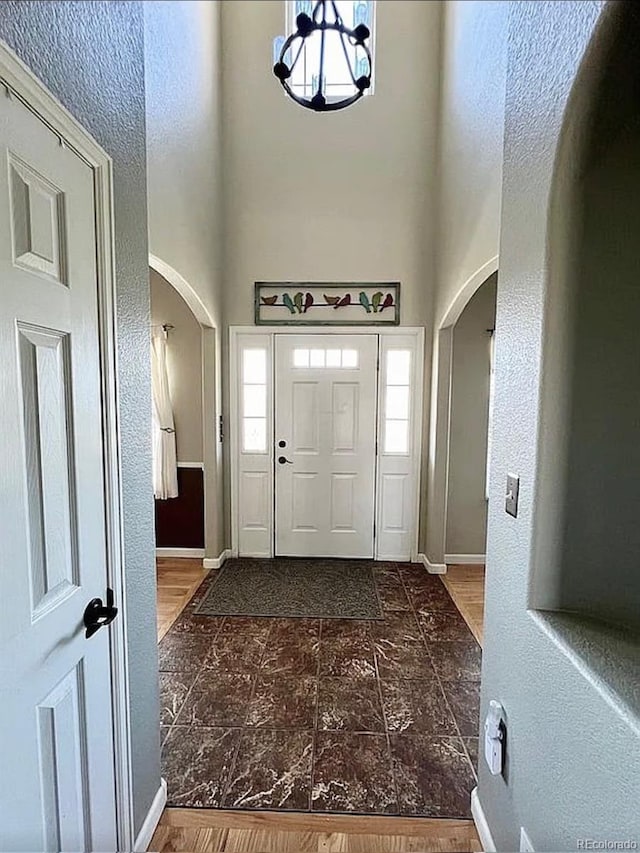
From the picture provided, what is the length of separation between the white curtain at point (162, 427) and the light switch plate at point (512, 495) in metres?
3.47

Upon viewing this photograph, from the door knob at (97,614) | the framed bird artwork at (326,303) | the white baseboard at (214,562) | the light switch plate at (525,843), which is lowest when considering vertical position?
the white baseboard at (214,562)

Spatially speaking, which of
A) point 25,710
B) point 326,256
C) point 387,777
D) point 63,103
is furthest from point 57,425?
point 326,256

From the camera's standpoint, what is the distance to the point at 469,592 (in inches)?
145

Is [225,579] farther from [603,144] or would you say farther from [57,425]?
[603,144]

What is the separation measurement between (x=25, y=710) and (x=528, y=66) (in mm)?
1942

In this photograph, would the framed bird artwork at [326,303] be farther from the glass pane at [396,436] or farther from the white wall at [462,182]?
the glass pane at [396,436]

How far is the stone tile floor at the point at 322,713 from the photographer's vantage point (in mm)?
1765

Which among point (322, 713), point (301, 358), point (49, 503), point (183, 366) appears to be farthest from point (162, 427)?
point (49, 503)

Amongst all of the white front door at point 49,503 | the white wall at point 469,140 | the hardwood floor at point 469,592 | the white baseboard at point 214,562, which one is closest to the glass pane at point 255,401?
the white baseboard at point 214,562

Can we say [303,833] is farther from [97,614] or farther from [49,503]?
[49,503]

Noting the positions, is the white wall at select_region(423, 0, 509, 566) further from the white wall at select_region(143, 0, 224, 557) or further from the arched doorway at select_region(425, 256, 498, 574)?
the white wall at select_region(143, 0, 224, 557)

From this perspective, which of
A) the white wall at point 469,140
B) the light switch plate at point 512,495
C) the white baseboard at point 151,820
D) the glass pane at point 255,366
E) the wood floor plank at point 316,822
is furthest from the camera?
the glass pane at point 255,366

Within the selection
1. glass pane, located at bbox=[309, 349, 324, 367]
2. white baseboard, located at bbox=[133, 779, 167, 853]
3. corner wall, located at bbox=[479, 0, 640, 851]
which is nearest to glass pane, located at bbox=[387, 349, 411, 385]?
glass pane, located at bbox=[309, 349, 324, 367]

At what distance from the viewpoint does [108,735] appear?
131cm
